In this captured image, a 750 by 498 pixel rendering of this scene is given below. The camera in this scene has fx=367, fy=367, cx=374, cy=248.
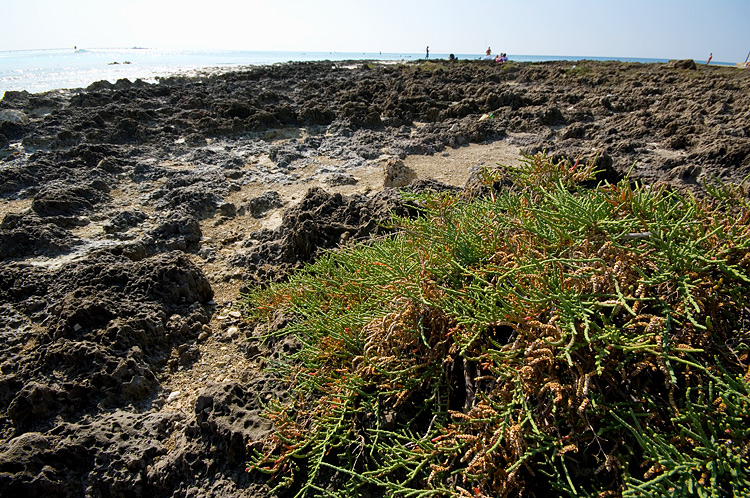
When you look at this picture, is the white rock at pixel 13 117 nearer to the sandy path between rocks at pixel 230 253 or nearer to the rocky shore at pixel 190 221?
the rocky shore at pixel 190 221

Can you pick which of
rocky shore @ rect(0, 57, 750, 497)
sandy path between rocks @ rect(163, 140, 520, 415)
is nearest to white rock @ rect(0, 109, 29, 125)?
rocky shore @ rect(0, 57, 750, 497)

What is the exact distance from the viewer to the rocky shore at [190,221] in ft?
6.16

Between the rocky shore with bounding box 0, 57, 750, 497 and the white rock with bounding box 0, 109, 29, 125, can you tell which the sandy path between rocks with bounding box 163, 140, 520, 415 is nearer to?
the rocky shore with bounding box 0, 57, 750, 497

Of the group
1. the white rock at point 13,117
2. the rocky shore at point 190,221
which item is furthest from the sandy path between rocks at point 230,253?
the white rock at point 13,117

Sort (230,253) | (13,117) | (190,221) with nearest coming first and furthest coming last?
(230,253) < (190,221) < (13,117)

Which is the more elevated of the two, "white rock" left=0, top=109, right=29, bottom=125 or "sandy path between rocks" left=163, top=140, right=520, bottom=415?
"white rock" left=0, top=109, right=29, bottom=125

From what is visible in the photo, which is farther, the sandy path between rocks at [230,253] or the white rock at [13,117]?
the white rock at [13,117]

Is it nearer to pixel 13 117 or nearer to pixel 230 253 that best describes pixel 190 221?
pixel 230 253

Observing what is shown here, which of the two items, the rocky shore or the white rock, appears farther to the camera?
the white rock

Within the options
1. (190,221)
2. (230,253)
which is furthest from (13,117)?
(230,253)

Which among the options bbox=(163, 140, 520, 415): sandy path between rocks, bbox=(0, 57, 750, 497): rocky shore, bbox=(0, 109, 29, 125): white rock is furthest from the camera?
bbox=(0, 109, 29, 125): white rock

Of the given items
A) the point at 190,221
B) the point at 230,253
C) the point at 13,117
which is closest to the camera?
the point at 230,253

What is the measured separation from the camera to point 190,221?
463cm

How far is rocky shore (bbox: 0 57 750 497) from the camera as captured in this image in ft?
6.16
